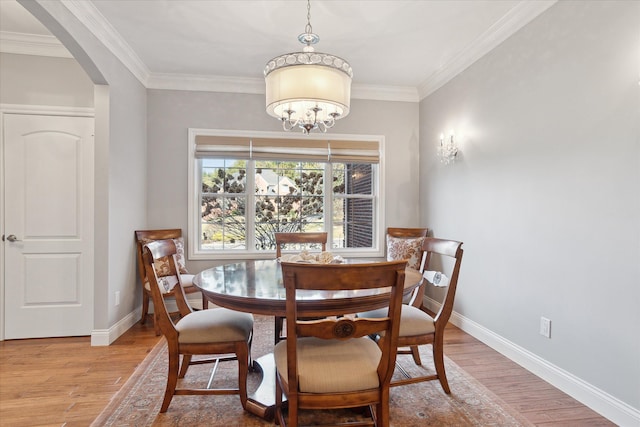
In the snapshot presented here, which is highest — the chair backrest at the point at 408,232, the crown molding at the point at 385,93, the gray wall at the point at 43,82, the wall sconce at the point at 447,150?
the crown molding at the point at 385,93

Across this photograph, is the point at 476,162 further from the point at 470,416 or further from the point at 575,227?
the point at 470,416

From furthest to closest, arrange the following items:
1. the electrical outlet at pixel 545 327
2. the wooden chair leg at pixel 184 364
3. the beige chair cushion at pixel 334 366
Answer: the electrical outlet at pixel 545 327 → the wooden chair leg at pixel 184 364 → the beige chair cushion at pixel 334 366

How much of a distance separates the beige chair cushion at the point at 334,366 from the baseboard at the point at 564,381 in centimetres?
144

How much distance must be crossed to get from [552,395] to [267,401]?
6.00ft

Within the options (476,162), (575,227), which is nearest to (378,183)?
(476,162)

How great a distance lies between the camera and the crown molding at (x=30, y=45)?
2.94 metres

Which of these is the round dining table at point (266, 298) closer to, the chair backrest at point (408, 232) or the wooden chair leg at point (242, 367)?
the wooden chair leg at point (242, 367)

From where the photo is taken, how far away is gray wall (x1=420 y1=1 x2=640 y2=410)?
5.98 ft

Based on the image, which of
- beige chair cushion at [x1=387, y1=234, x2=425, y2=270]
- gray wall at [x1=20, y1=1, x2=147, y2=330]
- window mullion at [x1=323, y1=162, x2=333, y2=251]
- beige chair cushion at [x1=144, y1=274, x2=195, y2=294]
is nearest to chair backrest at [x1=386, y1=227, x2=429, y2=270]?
beige chair cushion at [x1=387, y1=234, x2=425, y2=270]

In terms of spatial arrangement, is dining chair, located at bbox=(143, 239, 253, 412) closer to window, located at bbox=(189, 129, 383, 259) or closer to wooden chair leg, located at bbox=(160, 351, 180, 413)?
wooden chair leg, located at bbox=(160, 351, 180, 413)

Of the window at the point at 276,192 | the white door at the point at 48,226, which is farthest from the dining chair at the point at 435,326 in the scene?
the white door at the point at 48,226

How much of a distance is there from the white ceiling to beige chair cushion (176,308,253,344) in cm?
226

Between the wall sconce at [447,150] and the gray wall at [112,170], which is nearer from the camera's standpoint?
the gray wall at [112,170]

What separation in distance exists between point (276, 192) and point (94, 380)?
8.37ft
